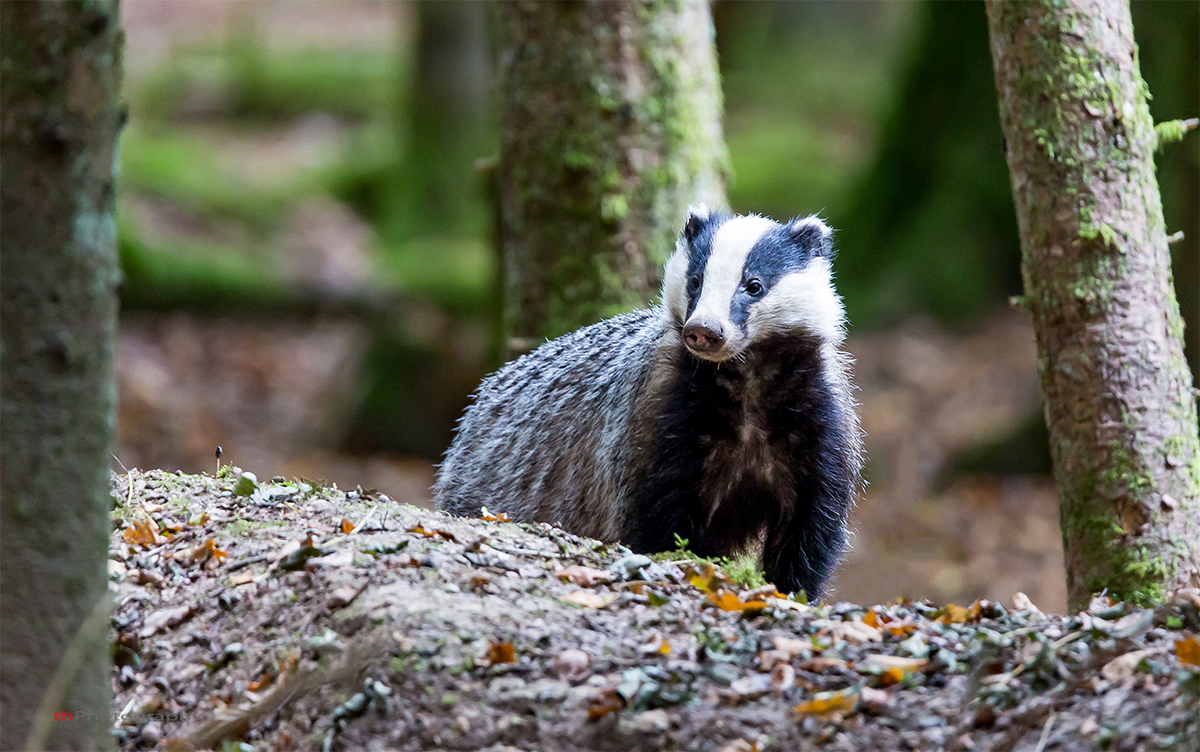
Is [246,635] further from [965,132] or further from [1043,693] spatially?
[965,132]

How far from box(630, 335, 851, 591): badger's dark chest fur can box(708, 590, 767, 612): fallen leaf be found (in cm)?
110

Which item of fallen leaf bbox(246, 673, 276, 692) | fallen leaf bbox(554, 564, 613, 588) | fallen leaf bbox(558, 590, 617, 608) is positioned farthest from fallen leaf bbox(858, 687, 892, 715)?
fallen leaf bbox(246, 673, 276, 692)

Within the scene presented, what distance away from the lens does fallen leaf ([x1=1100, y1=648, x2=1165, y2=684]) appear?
2900mm

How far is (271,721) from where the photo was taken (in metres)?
3.06

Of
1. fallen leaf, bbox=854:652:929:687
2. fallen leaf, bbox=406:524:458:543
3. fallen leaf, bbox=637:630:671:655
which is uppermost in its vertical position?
fallen leaf, bbox=406:524:458:543

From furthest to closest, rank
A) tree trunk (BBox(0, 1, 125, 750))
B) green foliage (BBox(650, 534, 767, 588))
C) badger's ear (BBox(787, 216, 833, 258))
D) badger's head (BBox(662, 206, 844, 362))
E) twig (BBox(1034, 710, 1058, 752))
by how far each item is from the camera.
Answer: badger's ear (BBox(787, 216, 833, 258)) < badger's head (BBox(662, 206, 844, 362)) < green foliage (BBox(650, 534, 767, 588)) < twig (BBox(1034, 710, 1058, 752)) < tree trunk (BBox(0, 1, 125, 750))

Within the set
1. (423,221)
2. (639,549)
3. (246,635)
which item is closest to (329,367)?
(423,221)

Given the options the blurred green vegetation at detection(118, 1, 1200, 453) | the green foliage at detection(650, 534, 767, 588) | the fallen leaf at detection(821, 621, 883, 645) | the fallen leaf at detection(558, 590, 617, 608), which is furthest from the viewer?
the blurred green vegetation at detection(118, 1, 1200, 453)

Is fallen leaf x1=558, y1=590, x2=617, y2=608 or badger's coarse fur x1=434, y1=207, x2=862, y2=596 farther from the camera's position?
badger's coarse fur x1=434, y1=207, x2=862, y2=596

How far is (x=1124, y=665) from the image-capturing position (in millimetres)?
2938

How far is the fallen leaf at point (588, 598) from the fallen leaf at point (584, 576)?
0.09 m

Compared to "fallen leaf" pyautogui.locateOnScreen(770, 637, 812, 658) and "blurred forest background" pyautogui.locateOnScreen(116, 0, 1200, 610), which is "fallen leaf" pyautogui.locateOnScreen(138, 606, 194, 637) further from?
"blurred forest background" pyautogui.locateOnScreen(116, 0, 1200, 610)

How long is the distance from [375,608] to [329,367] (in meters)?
10.1

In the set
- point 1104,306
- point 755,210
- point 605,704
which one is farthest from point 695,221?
point 755,210
